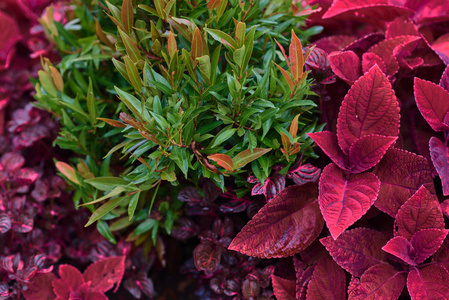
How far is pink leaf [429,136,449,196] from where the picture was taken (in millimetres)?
897

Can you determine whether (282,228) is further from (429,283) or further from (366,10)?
(366,10)

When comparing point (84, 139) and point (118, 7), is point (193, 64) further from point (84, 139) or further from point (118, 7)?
point (84, 139)

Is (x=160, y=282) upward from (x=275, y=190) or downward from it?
downward

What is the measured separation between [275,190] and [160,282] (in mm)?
642

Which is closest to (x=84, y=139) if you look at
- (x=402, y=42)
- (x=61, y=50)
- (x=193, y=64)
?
(x=61, y=50)

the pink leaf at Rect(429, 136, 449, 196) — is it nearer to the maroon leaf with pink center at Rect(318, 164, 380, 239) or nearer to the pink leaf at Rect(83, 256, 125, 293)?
the maroon leaf with pink center at Rect(318, 164, 380, 239)

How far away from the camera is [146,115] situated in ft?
2.61

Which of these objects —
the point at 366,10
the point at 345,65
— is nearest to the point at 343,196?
the point at 345,65

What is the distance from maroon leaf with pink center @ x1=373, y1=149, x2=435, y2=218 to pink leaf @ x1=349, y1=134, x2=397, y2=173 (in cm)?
6

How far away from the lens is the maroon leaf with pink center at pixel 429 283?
84cm

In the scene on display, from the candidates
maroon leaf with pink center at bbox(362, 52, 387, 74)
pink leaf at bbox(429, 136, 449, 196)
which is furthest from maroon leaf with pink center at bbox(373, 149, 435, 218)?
maroon leaf with pink center at bbox(362, 52, 387, 74)

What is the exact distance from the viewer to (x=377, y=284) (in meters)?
0.88

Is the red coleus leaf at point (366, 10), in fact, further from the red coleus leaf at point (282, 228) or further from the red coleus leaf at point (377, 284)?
the red coleus leaf at point (377, 284)

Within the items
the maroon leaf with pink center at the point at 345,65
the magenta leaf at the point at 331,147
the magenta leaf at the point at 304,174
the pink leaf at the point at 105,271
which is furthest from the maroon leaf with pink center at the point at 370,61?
the pink leaf at the point at 105,271
